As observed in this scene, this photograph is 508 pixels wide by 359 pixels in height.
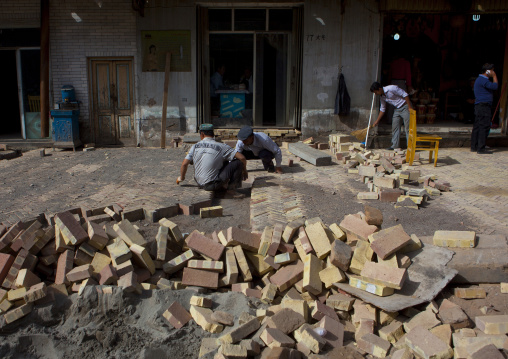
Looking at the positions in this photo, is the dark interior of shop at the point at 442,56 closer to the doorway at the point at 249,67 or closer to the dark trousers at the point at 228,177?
the doorway at the point at 249,67

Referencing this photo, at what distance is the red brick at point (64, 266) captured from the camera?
4516 millimetres

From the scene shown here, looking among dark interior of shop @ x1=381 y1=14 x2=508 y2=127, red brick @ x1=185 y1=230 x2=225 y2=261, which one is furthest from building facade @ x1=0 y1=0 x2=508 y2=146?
red brick @ x1=185 y1=230 x2=225 y2=261

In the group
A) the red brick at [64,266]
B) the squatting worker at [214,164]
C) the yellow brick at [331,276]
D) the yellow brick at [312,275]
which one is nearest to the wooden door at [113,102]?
the squatting worker at [214,164]

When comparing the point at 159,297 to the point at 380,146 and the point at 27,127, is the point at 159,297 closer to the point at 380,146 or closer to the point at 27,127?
the point at 380,146

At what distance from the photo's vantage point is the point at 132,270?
457 cm

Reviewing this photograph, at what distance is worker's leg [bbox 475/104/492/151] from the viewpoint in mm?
9922

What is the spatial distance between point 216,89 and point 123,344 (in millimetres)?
8909

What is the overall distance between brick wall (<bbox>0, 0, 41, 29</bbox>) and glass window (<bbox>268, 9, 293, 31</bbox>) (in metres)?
5.81

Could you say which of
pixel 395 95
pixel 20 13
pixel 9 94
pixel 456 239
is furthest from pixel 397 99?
pixel 9 94

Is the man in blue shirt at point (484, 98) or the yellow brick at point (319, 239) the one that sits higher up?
the man in blue shirt at point (484, 98)

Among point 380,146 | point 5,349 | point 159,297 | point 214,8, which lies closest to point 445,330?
point 159,297

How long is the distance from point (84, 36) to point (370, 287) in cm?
1008

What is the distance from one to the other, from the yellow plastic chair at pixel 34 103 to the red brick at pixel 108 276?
30.5 feet

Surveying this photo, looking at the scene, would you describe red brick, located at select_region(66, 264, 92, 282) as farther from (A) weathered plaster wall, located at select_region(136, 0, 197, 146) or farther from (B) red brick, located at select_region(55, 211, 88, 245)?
(A) weathered plaster wall, located at select_region(136, 0, 197, 146)
